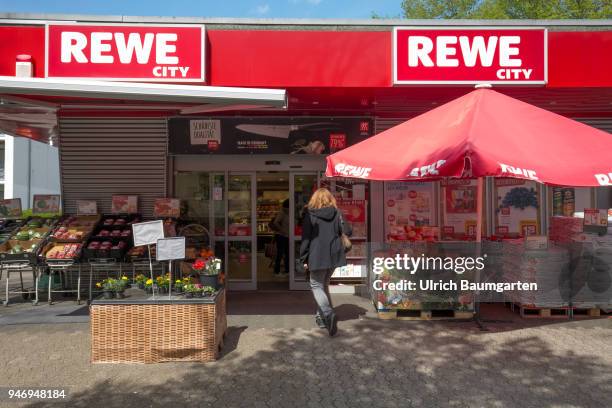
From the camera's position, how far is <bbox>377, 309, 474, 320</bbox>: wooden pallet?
625 cm

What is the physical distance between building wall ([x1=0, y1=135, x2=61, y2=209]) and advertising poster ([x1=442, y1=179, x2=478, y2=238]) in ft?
96.6

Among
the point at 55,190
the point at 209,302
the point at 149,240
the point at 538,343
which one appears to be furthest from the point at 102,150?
the point at 55,190

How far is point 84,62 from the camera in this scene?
650 cm

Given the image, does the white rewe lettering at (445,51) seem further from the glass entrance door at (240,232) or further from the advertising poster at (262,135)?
the glass entrance door at (240,232)

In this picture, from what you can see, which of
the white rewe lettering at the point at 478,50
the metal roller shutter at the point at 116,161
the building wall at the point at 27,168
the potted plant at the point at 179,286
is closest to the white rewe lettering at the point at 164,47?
the metal roller shutter at the point at 116,161

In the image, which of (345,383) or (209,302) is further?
(209,302)

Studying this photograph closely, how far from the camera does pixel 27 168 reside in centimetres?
3155

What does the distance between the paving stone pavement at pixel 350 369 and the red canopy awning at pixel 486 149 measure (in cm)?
191

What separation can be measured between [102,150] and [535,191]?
8.11 meters

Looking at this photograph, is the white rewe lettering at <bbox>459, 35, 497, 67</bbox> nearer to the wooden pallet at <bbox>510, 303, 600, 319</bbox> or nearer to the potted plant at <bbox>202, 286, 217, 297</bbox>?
the wooden pallet at <bbox>510, 303, 600, 319</bbox>

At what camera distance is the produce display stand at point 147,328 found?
183 inches

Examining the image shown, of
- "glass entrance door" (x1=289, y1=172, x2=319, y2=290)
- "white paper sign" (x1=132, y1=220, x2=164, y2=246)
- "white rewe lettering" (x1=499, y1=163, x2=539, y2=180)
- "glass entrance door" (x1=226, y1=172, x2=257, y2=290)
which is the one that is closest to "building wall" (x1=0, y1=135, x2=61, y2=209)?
"glass entrance door" (x1=226, y1=172, x2=257, y2=290)

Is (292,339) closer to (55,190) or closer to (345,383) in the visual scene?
(345,383)

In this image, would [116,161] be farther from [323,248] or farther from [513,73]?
[513,73]
